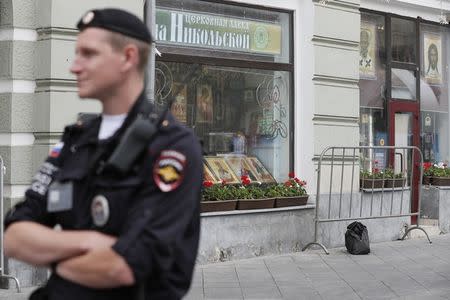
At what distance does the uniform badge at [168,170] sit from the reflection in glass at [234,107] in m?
7.34

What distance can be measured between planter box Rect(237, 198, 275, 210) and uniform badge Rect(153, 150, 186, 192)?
7551mm

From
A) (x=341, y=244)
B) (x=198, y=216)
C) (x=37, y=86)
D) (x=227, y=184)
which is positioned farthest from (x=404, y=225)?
(x=198, y=216)

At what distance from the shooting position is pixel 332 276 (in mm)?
8508

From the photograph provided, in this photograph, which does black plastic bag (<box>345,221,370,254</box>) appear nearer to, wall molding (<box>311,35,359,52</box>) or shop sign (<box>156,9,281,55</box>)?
wall molding (<box>311,35,359,52</box>)

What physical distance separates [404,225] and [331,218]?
72.8 inches

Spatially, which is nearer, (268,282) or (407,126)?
(268,282)

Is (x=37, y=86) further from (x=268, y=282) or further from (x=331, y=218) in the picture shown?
(x=331, y=218)

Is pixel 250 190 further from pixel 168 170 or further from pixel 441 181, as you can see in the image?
pixel 168 170

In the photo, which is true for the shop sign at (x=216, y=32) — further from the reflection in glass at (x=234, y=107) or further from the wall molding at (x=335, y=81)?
the wall molding at (x=335, y=81)

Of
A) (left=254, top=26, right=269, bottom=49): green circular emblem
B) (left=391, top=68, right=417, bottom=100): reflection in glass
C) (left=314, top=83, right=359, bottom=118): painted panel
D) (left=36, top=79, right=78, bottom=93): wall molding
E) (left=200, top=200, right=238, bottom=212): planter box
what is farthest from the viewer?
(left=391, top=68, right=417, bottom=100): reflection in glass

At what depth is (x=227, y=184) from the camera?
32.6 ft

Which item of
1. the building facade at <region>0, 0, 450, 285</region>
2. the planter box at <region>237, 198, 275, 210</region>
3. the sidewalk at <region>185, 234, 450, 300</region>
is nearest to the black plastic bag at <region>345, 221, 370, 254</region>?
the sidewalk at <region>185, 234, 450, 300</region>

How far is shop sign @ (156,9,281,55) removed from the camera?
9.48 m

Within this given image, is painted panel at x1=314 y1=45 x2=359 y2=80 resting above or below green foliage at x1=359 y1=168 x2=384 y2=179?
above
